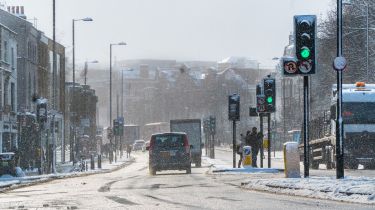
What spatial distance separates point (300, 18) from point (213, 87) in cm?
15696

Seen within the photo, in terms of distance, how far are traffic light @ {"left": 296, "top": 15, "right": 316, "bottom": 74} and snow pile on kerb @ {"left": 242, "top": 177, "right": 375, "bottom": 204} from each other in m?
2.98

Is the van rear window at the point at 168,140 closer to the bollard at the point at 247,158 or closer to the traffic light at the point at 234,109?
the traffic light at the point at 234,109

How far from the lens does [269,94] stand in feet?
121

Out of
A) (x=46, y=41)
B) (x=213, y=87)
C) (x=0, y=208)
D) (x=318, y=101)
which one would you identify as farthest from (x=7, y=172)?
(x=213, y=87)

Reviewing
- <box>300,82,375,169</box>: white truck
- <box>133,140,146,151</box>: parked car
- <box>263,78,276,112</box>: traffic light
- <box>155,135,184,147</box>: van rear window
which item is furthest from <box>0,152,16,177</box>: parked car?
<box>133,140,146,151</box>: parked car

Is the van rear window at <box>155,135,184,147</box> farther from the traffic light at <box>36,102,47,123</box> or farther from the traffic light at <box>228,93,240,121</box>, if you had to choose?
the traffic light at <box>36,102,47,123</box>

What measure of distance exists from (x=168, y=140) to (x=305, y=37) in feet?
64.6

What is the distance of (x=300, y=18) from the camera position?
22.1 metres

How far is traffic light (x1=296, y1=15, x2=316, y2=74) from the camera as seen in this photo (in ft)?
72.3

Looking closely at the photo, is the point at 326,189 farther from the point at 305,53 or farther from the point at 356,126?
the point at 356,126

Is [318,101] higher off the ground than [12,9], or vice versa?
[12,9]

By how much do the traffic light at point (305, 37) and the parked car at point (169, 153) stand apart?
730 inches

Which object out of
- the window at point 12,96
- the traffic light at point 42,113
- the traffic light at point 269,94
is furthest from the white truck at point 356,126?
the window at point 12,96

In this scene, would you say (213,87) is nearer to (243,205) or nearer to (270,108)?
(270,108)
